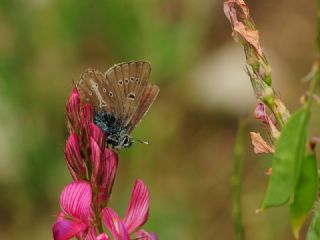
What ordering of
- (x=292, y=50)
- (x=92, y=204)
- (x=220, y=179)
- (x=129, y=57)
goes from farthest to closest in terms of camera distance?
1. (x=292, y=50)
2. (x=220, y=179)
3. (x=129, y=57)
4. (x=92, y=204)

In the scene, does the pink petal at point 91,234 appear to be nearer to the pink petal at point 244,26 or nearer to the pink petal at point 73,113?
the pink petal at point 73,113

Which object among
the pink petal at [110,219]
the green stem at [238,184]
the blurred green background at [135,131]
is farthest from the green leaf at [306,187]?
the blurred green background at [135,131]

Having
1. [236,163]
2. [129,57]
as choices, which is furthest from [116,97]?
[129,57]

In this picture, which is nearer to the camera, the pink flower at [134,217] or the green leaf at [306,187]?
the green leaf at [306,187]

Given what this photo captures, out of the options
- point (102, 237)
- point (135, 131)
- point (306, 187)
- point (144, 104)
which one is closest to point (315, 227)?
point (306, 187)

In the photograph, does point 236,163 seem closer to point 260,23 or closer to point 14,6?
point 14,6
